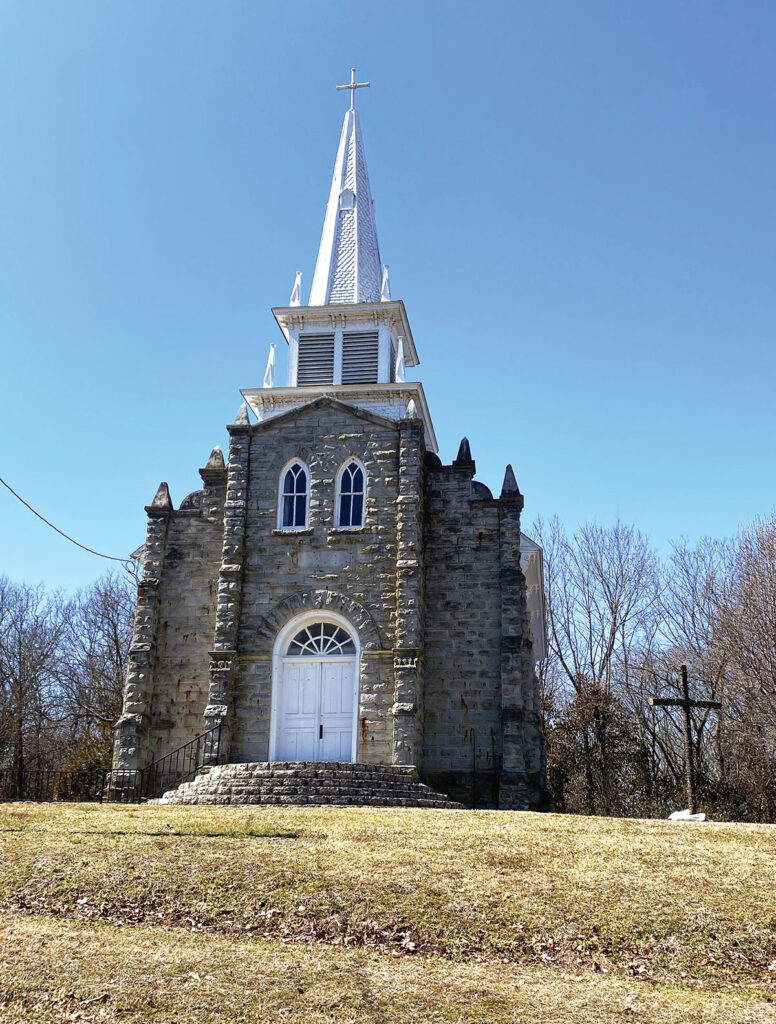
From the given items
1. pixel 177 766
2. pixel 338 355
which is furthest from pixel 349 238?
pixel 177 766

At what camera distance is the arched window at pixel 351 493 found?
2184cm

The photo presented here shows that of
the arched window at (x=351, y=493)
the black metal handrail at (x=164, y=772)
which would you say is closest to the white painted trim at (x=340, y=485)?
the arched window at (x=351, y=493)

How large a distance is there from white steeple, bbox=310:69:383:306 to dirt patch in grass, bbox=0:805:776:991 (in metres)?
19.3

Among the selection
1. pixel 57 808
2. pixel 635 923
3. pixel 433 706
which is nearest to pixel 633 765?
pixel 433 706

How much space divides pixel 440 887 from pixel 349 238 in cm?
2436

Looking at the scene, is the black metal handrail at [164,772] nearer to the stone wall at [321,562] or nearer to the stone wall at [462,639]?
the stone wall at [321,562]

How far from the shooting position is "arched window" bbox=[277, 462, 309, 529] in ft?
72.3

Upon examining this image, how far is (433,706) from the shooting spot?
2092cm

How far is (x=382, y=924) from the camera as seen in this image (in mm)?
9734

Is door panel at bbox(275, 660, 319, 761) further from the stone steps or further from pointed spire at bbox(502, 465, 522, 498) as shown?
pointed spire at bbox(502, 465, 522, 498)

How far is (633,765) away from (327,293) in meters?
17.9

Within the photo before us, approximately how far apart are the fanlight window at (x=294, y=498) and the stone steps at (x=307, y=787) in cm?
567

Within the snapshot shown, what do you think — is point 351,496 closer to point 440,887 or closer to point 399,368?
point 399,368

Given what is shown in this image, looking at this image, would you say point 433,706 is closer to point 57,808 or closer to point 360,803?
point 360,803
